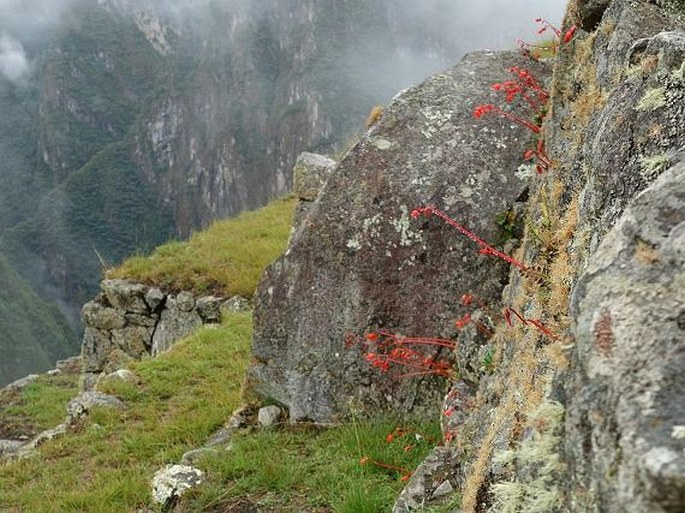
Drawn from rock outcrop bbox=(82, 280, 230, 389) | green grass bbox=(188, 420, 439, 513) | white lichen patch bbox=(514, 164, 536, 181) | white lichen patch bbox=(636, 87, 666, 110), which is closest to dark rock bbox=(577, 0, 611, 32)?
white lichen patch bbox=(514, 164, 536, 181)

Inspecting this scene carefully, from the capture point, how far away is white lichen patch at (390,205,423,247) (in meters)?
6.46

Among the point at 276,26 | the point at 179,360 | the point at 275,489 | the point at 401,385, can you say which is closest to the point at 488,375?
the point at 401,385

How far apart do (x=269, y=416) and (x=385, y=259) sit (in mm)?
1902

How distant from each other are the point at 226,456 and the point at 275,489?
75 centimetres

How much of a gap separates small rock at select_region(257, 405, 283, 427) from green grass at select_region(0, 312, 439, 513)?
0.42 ft

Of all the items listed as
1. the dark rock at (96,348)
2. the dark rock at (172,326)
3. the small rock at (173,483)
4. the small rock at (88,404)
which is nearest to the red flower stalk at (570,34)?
the small rock at (173,483)

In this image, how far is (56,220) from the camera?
158750 millimetres

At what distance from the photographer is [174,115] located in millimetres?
173000

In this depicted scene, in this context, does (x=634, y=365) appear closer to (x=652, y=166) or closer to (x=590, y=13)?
(x=652, y=166)

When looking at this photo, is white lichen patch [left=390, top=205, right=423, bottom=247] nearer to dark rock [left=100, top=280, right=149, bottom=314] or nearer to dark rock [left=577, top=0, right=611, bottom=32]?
dark rock [left=577, top=0, right=611, bottom=32]

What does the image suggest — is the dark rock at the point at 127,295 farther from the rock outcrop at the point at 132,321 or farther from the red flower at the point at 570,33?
the red flower at the point at 570,33

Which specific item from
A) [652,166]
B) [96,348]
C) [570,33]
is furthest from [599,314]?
[96,348]

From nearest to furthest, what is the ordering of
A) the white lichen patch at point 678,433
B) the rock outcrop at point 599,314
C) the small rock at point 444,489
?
the white lichen patch at point 678,433
the rock outcrop at point 599,314
the small rock at point 444,489

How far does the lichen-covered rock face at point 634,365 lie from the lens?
56.4 inches
